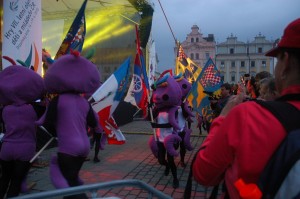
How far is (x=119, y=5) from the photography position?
12.1m

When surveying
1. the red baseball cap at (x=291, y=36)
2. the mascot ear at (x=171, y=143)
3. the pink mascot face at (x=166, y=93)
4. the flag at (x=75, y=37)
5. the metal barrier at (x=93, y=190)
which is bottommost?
the mascot ear at (x=171, y=143)

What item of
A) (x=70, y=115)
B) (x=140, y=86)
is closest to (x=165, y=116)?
(x=140, y=86)

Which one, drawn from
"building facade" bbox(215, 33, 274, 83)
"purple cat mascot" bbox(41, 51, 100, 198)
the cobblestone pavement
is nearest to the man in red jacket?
"purple cat mascot" bbox(41, 51, 100, 198)

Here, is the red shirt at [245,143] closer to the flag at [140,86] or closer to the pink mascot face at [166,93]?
the pink mascot face at [166,93]

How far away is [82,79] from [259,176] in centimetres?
276

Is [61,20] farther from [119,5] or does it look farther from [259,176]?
[259,176]

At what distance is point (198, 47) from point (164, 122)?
66318mm

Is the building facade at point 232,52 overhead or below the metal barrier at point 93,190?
overhead

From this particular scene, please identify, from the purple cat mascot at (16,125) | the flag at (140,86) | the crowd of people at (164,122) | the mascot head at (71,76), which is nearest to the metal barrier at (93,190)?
the crowd of people at (164,122)

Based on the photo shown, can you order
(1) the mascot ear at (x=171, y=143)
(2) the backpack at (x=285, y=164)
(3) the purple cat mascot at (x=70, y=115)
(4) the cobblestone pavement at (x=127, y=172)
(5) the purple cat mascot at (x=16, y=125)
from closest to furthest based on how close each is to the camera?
(2) the backpack at (x=285, y=164) → (3) the purple cat mascot at (x=70, y=115) → (5) the purple cat mascot at (x=16, y=125) → (4) the cobblestone pavement at (x=127, y=172) → (1) the mascot ear at (x=171, y=143)

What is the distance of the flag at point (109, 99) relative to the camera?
4.84 meters

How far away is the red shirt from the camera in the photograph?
4.14 feet

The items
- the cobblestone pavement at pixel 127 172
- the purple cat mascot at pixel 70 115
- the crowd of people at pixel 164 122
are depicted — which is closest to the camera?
the crowd of people at pixel 164 122

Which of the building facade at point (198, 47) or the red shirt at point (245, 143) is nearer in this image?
the red shirt at point (245, 143)
